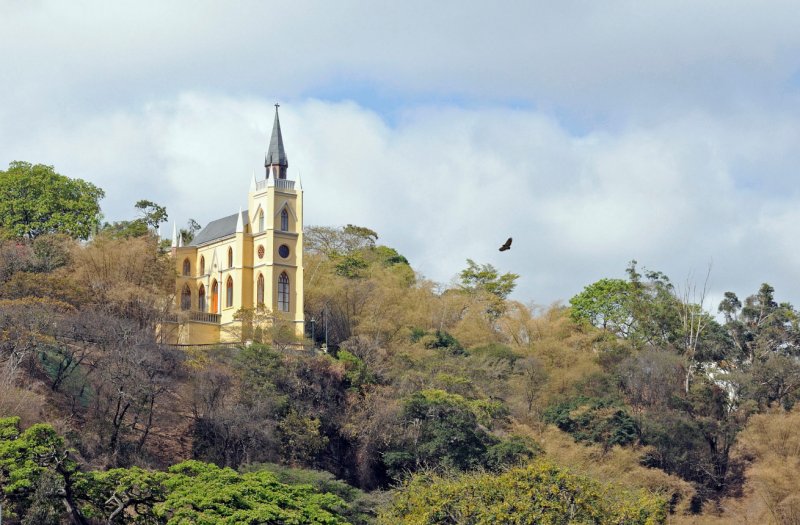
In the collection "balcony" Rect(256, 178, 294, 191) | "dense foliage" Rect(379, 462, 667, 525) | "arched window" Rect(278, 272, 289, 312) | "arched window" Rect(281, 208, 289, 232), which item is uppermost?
"balcony" Rect(256, 178, 294, 191)

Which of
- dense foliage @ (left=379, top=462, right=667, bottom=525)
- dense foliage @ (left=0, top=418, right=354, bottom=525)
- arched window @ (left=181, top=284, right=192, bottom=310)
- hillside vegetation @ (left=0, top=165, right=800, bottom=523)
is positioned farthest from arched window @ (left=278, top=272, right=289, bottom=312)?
dense foliage @ (left=0, top=418, right=354, bottom=525)

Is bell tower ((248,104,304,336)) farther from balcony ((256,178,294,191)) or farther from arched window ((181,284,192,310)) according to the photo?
arched window ((181,284,192,310))

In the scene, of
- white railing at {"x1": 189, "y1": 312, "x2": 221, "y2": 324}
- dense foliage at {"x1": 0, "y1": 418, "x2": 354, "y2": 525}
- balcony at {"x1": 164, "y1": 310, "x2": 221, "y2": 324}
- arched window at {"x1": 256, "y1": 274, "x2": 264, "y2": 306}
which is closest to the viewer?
dense foliage at {"x1": 0, "y1": 418, "x2": 354, "y2": 525}

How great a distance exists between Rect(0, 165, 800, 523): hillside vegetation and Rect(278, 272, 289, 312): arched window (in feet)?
6.11

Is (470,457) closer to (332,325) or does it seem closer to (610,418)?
(610,418)

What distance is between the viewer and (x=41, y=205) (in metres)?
60.9

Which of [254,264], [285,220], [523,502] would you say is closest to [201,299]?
[254,264]

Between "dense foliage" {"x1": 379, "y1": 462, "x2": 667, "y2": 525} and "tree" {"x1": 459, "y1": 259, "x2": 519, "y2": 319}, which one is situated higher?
"tree" {"x1": 459, "y1": 259, "x2": 519, "y2": 319}

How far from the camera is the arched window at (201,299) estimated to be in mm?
61531

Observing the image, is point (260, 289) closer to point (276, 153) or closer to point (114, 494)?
point (276, 153)

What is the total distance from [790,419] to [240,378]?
21.4 metres

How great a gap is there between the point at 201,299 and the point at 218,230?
291cm

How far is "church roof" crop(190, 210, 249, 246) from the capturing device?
6103cm

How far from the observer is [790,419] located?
2277 inches
